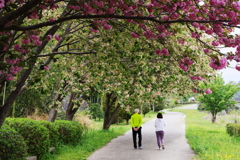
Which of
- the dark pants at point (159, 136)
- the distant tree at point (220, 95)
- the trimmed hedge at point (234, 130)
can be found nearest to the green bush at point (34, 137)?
the dark pants at point (159, 136)

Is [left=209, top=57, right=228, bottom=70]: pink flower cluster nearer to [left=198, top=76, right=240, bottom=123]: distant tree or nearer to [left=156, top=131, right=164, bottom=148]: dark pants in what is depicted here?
[left=156, top=131, right=164, bottom=148]: dark pants

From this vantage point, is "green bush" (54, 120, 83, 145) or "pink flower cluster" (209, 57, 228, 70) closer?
"pink flower cluster" (209, 57, 228, 70)

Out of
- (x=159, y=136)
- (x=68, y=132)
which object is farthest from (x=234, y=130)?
(x=68, y=132)

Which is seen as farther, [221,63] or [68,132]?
[68,132]

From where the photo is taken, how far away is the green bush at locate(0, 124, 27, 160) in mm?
5879

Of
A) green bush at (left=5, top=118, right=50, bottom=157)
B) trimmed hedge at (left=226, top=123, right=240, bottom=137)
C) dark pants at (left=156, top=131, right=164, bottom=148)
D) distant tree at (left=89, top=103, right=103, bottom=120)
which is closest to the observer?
green bush at (left=5, top=118, right=50, bottom=157)

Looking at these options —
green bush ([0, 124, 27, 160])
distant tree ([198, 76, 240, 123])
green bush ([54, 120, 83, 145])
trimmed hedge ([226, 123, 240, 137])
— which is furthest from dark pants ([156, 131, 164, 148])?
distant tree ([198, 76, 240, 123])

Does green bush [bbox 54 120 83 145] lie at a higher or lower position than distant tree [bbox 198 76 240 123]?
lower

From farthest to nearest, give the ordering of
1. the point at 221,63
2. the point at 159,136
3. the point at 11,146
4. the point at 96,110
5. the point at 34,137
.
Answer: the point at 96,110 < the point at 159,136 < the point at 34,137 < the point at 11,146 < the point at 221,63

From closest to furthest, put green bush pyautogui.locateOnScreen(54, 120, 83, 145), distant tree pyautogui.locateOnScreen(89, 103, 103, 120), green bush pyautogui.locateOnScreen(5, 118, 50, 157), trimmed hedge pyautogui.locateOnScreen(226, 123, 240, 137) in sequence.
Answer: green bush pyautogui.locateOnScreen(5, 118, 50, 157), green bush pyautogui.locateOnScreen(54, 120, 83, 145), trimmed hedge pyautogui.locateOnScreen(226, 123, 240, 137), distant tree pyautogui.locateOnScreen(89, 103, 103, 120)

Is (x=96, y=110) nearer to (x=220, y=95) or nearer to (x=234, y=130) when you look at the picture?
(x=220, y=95)

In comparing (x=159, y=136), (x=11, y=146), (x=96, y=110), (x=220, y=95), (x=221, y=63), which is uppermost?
(x=220, y=95)

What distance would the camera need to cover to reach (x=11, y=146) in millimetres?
5992

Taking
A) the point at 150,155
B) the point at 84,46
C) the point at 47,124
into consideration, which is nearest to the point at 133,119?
the point at 150,155
